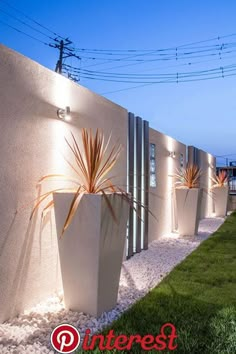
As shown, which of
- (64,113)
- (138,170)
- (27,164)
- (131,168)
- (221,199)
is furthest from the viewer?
(221,199)

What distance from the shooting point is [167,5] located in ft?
29.0

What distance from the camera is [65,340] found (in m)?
2.29

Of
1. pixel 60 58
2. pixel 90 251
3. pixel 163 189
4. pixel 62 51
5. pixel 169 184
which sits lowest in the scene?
pixel 90 251

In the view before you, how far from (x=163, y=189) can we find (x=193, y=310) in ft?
14.6

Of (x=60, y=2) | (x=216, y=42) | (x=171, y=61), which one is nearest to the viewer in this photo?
(x=60, y=2)

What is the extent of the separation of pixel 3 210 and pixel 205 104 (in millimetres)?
30154

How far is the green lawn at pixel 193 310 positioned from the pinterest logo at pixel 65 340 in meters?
0.29

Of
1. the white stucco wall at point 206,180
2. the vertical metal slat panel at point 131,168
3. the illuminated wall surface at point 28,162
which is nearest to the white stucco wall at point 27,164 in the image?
the illuminated wall surface at point 28,162

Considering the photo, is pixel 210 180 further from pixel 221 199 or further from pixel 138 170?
pixel 138 170

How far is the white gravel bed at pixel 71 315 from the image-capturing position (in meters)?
2.35

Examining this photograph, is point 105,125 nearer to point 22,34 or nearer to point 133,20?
point 133,20

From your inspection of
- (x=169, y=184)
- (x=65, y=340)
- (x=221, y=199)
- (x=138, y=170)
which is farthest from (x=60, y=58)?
(x=65, y=340)

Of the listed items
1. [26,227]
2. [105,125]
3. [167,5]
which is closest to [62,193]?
[26,227]

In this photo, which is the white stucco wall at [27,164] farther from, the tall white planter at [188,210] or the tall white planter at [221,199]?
the tall white planter at [221,199]
